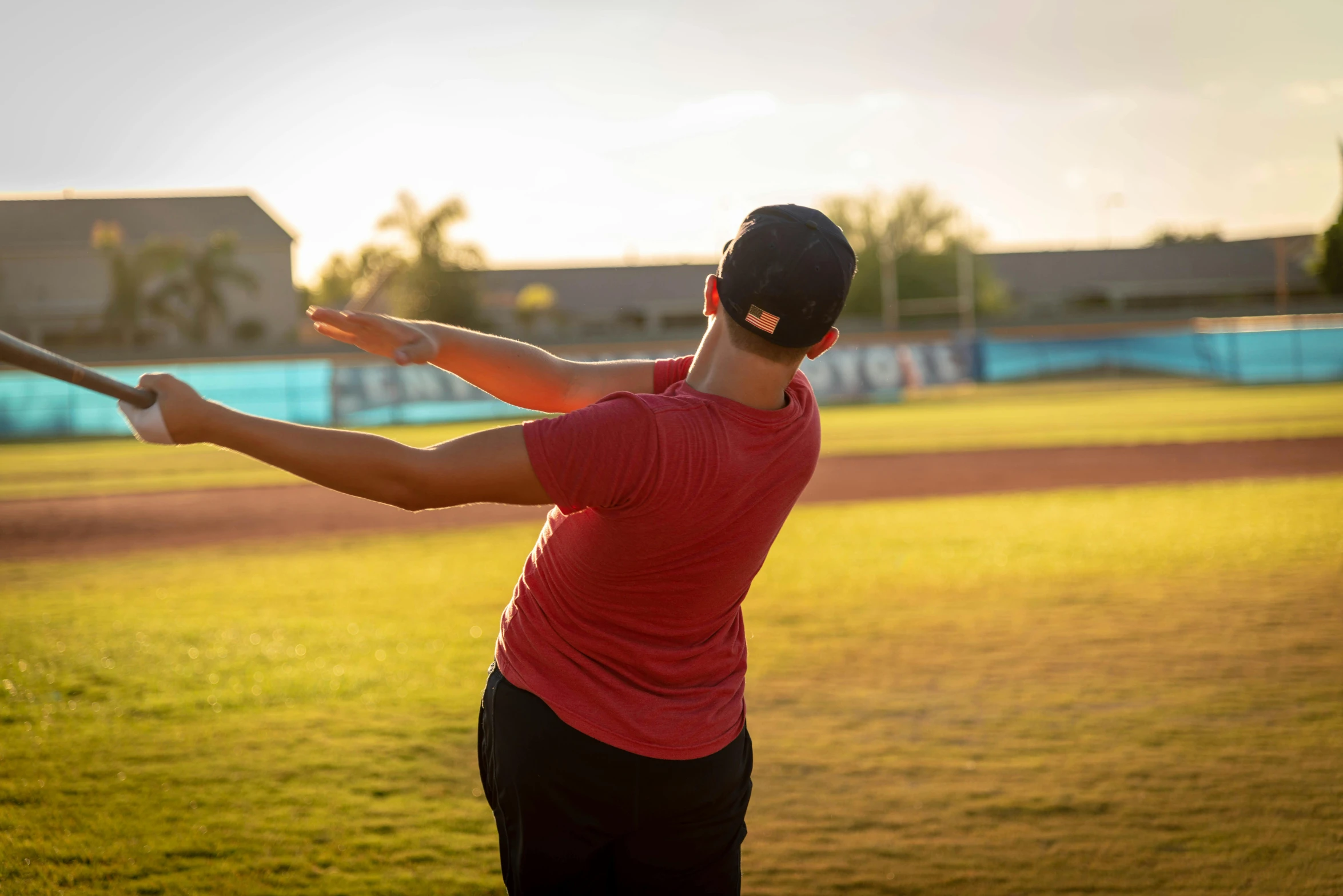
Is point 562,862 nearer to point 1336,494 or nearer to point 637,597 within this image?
point 637,597

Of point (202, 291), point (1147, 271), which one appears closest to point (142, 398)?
point (202, 291)

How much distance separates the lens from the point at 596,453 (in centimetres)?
212

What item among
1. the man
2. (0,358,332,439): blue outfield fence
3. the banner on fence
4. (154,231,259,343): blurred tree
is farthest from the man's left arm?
(154,231,259,343): blurred tree

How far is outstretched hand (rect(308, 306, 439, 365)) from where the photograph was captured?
8.74ft

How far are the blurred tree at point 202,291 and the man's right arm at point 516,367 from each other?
6080 centimetres

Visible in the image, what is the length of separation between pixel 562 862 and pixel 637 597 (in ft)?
1.93

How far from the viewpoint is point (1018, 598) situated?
8.83 metres

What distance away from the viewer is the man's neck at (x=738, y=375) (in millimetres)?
2283

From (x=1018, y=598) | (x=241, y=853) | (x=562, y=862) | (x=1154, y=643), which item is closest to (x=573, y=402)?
(x=562, y=862)

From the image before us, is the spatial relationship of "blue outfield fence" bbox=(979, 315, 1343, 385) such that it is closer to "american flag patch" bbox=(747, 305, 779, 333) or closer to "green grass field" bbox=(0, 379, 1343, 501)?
"green grass field" bbox=(0, 379, 1343, 501)

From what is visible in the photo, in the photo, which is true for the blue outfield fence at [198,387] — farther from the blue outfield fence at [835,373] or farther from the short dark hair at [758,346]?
the short dark hair at [758,346]

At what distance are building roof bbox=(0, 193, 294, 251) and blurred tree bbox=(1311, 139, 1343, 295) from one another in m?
62.3

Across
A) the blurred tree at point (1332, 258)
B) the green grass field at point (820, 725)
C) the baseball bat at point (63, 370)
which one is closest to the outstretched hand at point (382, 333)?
the baseball bat at point (63, 370)

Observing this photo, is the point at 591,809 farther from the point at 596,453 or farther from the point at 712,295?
the point at 712,295
